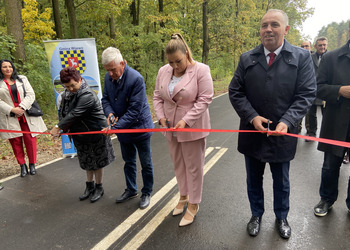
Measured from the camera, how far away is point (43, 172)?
4.73m

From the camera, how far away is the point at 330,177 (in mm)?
3004

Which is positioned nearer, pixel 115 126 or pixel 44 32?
pixel 115 126

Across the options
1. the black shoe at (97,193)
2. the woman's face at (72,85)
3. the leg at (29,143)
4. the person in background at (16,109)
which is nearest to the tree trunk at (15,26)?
the person in background at (16,109)

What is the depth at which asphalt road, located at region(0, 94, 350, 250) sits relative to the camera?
8.77ft

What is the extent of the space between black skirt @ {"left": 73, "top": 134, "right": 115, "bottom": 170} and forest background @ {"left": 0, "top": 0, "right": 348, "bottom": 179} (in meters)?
2.34

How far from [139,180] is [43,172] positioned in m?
1.96

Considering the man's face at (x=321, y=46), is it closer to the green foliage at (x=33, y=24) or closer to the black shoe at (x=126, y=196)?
the black shoe at (x=126, y=196)

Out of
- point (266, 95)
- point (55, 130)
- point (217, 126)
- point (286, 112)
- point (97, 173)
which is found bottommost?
point (217, 126)

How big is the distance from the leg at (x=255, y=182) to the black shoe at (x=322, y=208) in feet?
2.57

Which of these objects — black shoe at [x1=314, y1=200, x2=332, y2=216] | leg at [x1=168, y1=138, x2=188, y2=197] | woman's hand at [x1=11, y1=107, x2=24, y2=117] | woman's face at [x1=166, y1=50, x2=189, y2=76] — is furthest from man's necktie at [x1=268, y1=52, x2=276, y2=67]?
woman's hand at [x1=11, y1=107, x2=24, y2=117]

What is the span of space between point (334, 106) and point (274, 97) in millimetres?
973

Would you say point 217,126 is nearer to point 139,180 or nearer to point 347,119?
point 139,180

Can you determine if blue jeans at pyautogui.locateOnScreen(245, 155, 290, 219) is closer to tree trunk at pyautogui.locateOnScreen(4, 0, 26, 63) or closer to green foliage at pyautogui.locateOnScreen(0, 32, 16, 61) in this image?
green foliage at pyautogui.locateOnScreen(0, 32, 16, 61)

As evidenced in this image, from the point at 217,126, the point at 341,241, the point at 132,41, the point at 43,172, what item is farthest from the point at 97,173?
the point at 132,41
